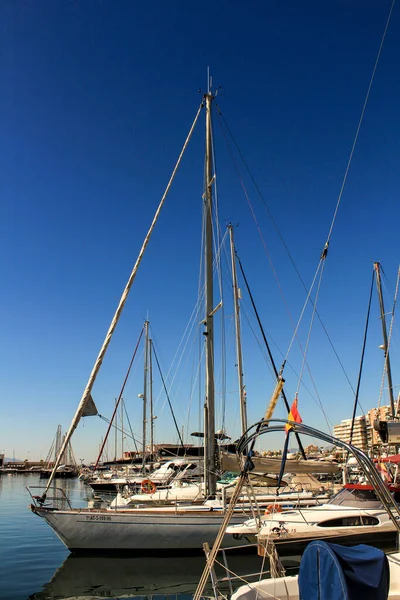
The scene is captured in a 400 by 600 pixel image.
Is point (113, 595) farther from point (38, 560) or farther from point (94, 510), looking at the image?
point (38, 560)

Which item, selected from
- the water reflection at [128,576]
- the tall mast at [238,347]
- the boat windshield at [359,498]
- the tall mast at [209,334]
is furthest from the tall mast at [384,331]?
the water reflection at [128,576]

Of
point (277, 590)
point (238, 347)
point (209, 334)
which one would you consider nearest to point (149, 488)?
point (238, 347)

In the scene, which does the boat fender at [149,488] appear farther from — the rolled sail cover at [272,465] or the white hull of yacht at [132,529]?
the white hull of yacht at [132,529]

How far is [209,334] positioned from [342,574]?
13389 millimetres

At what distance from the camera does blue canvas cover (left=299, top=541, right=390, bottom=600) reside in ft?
18.9

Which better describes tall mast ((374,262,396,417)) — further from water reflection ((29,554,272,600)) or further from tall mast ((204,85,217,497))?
water reflection ((29,554,272,600))

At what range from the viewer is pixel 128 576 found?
1441 centimetres

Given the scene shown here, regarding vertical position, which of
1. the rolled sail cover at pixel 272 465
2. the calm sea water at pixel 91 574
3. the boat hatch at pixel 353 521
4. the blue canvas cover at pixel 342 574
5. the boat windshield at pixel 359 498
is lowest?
the calm sea water at pixel 91 574

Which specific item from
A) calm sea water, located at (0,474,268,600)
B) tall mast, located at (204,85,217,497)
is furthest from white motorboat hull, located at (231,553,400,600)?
tall mast, located at (204,85,217,497)

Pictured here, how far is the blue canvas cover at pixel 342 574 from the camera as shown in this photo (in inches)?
227

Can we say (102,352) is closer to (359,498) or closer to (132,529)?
(132,529)

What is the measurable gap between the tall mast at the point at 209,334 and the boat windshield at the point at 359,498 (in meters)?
5.08

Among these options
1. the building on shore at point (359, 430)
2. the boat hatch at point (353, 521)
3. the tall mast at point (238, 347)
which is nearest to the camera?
the boat hatch at point (353, 521)

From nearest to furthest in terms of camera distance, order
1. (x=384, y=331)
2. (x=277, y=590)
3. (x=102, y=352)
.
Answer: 1. (x=277, y=590)
2. (x=102, y=352)
3. (x=384, y=331)
